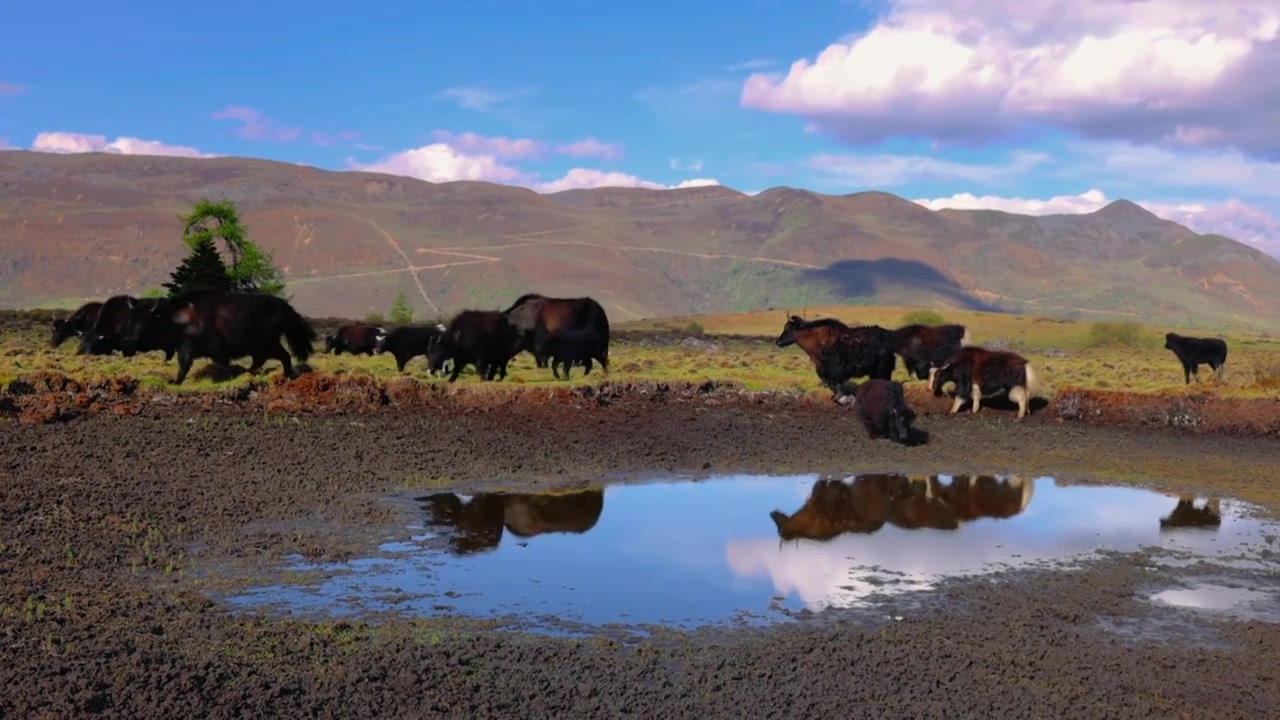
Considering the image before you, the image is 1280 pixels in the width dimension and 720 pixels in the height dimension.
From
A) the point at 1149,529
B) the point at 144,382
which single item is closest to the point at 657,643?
the point at 1149,529

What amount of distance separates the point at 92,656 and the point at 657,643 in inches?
152

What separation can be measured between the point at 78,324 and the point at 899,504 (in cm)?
2027

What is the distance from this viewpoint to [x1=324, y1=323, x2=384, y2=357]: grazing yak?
1273 inches

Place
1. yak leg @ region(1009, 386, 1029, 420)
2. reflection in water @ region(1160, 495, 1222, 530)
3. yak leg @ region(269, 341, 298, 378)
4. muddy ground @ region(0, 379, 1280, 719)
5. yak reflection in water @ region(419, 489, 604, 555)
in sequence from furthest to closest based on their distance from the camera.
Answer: yak leg @ region(1009, 386, 1029, 420), yak leg @ region(269, 341, 298, 378), reflection in water @ region(1160, 495, 1222, 530), yak reflection in water @ region(419, 489, 604, 555), muddy ground @ region(0, 379, 1280, 719)

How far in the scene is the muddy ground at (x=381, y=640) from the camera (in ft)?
22.9

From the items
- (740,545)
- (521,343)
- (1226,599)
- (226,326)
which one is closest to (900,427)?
(740,545)

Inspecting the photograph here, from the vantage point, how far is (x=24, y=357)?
2538 centimetres

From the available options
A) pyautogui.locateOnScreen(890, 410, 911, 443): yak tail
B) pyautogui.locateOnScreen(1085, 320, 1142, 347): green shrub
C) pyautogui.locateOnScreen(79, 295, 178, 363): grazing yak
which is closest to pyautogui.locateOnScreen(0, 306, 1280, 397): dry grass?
pyautogui.locateOnScreen(1085, 320, 1142, 347): green shrub

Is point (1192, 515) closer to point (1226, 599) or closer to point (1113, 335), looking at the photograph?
point (1226, 599)

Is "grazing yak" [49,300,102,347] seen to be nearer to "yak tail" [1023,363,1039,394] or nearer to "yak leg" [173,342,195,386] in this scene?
"yak leg" [173,342,195,386]

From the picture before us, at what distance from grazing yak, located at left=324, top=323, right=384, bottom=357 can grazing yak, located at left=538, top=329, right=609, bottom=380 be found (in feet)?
29.3

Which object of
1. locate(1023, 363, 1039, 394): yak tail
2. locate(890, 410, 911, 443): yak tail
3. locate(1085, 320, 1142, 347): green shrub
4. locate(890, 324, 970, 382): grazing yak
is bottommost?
locate(890, 410, 911, 443): yak tail

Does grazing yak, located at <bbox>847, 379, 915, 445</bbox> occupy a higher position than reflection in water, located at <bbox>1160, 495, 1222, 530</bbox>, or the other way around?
grazing yak, located at <bbox>847, 379, 915, 445</bbox>

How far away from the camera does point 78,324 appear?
26.1 metres
